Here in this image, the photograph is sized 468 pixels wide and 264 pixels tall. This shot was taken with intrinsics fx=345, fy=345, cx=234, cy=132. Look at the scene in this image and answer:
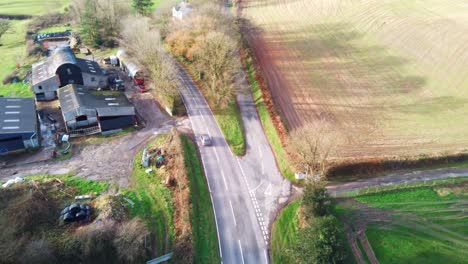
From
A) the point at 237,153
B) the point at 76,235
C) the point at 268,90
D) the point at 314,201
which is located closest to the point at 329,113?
the point at 268,90

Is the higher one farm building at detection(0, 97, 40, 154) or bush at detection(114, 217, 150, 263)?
farm building at detection(0, 97, 40, 154)

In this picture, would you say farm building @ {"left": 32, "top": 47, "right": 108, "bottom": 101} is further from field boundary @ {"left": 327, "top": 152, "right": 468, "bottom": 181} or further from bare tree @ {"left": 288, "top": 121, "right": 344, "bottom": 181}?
Answer: field boundary @ {"left": 327, "top": 152, "right": 468, "bottom": 181}

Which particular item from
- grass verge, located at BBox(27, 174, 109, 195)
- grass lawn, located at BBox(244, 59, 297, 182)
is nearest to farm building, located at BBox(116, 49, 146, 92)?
grass lawn, located at BBox(244, 59, 297, 182)

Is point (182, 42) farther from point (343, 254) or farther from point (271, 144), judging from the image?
point (343, 254)

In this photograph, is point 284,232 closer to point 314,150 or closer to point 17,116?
point 314,150

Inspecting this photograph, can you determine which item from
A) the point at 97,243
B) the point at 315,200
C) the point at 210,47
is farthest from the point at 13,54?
the point at 315,200

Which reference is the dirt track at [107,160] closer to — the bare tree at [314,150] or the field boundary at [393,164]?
the bare tree at [314,150]

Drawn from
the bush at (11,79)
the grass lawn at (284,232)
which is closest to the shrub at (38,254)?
the grass lawn at (284,232)
